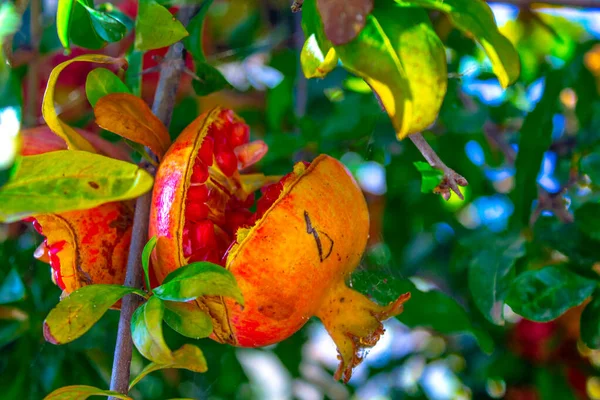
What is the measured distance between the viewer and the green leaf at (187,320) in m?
0.67

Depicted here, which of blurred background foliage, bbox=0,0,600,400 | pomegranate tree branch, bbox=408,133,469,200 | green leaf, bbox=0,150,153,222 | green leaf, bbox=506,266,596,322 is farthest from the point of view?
blurred background foliage, bbox=0,0,600,400

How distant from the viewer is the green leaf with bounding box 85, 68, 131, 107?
0.78 metres

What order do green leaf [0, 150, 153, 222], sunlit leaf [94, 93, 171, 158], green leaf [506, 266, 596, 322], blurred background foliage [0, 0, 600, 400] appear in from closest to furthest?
green leaf [0, 150, 153, 222] → sunlit leaf [94, 93, 171, 158] → green leaf [506, 266, 596, 322] → blurred background foliage [0, 0, 600, 400]

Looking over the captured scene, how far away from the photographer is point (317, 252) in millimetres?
687

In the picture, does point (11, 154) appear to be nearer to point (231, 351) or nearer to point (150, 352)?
point (150, 352)

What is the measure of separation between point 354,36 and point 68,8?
33 cm

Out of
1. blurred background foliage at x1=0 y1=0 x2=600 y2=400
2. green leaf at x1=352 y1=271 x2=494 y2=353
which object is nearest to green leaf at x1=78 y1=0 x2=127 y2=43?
blurred background foliage at x1=0 y1=0 x2=600 y2=400

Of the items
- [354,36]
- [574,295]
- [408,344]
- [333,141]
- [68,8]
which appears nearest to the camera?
[354,36]

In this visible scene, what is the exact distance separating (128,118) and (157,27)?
0.10 meters

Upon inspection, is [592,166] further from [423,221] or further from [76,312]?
[76,312]

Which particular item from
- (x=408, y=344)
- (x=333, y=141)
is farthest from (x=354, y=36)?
(x=408, y=344)

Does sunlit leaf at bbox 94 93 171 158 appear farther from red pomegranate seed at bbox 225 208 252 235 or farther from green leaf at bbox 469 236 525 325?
green leaf at bbox 469 236 525 325

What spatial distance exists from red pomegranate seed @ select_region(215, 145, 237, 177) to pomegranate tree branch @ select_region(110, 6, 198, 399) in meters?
0.08

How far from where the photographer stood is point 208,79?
0.94 meters
